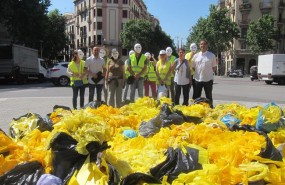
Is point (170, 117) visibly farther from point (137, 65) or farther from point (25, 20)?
point (25, 20)

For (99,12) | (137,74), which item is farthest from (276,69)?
(99,12)

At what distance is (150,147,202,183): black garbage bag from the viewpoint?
323 cm

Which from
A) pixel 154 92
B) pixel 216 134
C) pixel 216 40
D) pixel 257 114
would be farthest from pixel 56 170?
pixel 216 40

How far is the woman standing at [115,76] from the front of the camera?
952 centimetres

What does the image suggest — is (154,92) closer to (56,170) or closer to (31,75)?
(56,170)

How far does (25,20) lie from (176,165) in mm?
30419

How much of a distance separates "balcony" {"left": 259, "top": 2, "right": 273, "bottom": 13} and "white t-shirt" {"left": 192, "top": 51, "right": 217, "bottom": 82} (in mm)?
66155

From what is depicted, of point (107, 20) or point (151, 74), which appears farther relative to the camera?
point (107, 20)

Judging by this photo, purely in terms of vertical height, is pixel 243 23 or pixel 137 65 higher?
pixel 243 23

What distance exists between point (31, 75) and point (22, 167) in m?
26.1

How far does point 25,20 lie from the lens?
3117cm

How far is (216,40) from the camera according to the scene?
58250 millimetres

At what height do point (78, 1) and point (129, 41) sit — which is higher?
point (78, 1)

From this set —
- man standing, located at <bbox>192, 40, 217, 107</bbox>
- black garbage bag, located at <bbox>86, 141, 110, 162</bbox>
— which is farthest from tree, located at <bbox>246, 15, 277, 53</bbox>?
black garbage bag, located at <bbox>86, 141, 110, 162</bbox>
